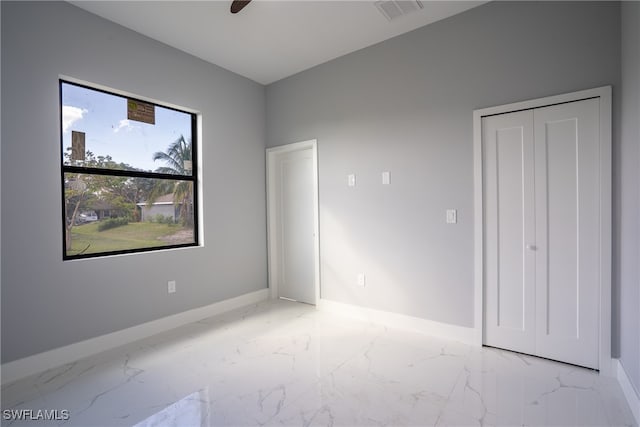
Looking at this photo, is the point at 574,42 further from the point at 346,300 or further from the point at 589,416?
the point at 346,300

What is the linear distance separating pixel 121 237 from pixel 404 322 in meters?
2.84

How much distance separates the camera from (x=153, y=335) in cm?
304

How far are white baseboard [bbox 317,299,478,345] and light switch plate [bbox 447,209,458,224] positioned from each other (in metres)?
0.94

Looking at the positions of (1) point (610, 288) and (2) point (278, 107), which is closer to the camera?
(1) point (610, 288)

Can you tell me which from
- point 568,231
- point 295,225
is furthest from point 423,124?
point 295,225

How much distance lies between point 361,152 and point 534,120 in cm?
154

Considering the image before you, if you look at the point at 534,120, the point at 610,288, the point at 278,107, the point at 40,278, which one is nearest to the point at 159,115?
the point at 278,107

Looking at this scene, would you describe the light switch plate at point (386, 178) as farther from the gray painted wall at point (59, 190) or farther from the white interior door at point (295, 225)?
the gray painted wall at point (59, 190)

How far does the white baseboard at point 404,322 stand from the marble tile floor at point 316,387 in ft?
0.30

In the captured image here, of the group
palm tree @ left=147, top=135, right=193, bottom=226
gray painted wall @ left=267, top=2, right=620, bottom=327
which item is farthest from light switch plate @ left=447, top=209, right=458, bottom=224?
palm tree @ left=147, top=135, right=193, bottom=226

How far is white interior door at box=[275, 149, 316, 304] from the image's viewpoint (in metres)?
4.00

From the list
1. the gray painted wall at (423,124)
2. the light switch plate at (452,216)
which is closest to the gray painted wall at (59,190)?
the gray painted wall at (423,124)

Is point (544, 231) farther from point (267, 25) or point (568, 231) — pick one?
point (267, 25)

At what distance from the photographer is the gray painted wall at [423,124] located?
2.34m
